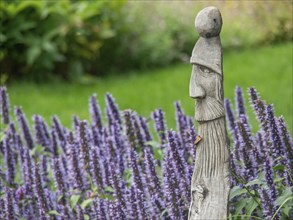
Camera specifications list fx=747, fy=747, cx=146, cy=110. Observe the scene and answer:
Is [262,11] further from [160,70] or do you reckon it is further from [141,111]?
[141,111]

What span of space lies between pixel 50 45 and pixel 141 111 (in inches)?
108

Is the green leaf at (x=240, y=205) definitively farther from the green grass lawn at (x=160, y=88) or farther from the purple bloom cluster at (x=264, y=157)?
the green grass lawn at (x=160, y=88)

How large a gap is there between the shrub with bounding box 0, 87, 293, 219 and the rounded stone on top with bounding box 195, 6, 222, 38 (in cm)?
76

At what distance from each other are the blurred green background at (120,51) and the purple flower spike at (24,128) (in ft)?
12.2

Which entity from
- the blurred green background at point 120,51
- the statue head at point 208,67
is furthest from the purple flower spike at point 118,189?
the blurred green background at point 120,51

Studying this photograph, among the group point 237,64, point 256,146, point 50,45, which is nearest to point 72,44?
point 50,45

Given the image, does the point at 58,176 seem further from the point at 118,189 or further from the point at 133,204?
the point at 133,204

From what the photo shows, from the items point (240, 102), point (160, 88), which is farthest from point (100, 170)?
point (160, 88)

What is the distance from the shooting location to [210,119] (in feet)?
10.6

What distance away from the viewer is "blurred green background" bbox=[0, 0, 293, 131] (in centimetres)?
1012

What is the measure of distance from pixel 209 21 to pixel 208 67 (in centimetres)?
20

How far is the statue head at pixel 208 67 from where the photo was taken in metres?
3.18

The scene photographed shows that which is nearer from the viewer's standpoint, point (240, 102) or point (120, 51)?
point (240, 102)

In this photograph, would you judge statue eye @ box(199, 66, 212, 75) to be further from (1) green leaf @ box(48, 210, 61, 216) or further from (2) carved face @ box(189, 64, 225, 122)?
(1) green leaf @ box(48, 210, 61, 216)
